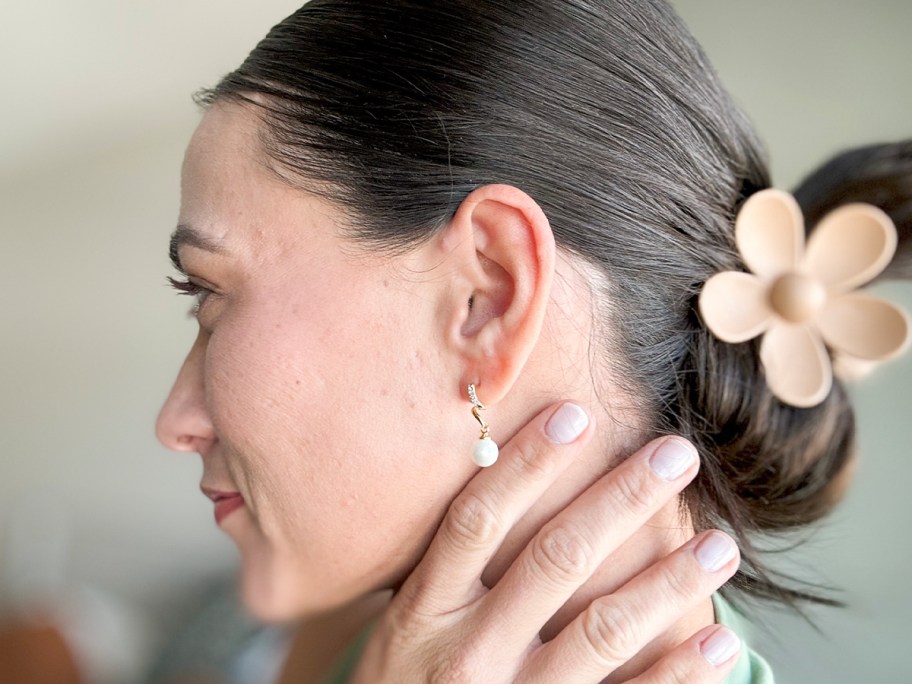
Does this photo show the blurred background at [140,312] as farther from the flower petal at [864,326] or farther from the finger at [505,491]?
the finger at [505,491]

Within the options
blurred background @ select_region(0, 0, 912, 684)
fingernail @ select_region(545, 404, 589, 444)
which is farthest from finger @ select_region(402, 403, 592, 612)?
blurred background @ select_region(0, 0, 912, 684)

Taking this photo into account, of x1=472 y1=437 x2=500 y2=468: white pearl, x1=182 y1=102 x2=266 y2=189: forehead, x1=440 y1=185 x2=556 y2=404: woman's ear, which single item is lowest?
x1=472 y1=437 x2=500 y2=468: white pearl

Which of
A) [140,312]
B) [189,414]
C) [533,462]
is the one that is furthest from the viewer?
[140,312]

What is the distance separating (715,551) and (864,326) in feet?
0.84

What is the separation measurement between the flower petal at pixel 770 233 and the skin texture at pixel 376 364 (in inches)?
6.9

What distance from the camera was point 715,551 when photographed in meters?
0.58

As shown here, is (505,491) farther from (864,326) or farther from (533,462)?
(864,326)

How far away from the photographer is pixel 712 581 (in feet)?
1.91

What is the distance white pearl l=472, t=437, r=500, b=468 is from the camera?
56 cm

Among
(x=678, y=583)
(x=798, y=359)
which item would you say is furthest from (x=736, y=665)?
(x=798, y=359)

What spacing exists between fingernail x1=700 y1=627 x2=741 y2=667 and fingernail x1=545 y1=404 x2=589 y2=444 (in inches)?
7.9

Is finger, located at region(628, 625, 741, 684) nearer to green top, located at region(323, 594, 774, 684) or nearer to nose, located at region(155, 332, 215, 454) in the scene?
green top, located at region(323, 594, 774, 684)

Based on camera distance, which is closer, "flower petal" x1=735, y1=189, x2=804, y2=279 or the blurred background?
"flower petal" x1=735, y1=189, x2=804, y2=279

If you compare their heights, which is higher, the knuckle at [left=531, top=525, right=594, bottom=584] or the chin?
the knuckle at [left=531, top=525, right=594, bottom=584]
